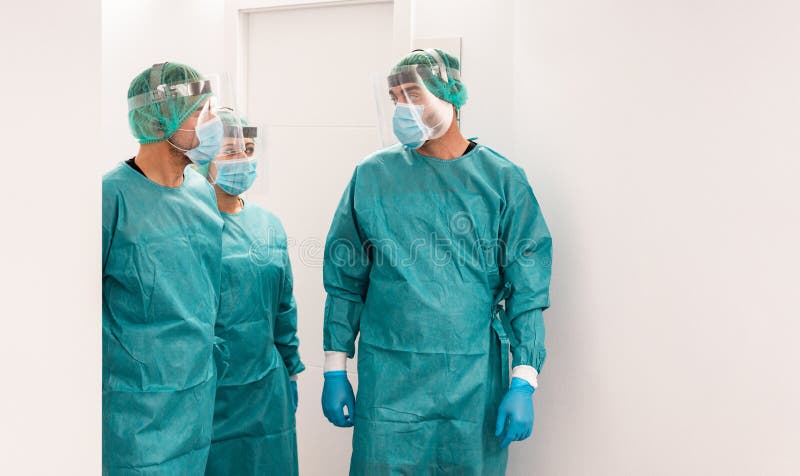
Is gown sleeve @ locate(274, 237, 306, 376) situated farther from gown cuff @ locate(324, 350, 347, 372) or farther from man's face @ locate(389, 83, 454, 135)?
man's face @ locate(389, 83, 454, 135)

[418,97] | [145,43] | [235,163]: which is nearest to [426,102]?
[418,97]

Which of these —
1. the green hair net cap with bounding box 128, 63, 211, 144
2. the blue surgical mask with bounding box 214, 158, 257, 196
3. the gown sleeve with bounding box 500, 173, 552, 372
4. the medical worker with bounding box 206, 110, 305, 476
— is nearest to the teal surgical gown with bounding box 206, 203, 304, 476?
the medical worker with bounding box 206, 110, 305, 476

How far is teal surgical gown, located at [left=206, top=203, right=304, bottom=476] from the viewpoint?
2125 millimetres

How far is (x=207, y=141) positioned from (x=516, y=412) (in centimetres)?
97

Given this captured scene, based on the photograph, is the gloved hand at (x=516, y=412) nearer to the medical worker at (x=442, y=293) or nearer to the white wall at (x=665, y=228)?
the medical worker at (x=442, y=293)

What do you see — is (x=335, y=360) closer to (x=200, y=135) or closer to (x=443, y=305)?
(x=443, y=305)

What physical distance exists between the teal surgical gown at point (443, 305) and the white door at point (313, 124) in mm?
876

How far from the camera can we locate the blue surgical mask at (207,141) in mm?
1737

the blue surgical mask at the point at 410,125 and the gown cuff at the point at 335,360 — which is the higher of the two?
the blue surgical mask at the point at 410,125

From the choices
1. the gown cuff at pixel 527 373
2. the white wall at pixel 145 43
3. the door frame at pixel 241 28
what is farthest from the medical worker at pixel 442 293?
the white wall at pixel 145 43

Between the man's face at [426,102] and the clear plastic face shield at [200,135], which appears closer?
the clear plastic face shield at [200,135]

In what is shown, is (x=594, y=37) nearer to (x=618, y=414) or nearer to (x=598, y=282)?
(x=598, y=282)

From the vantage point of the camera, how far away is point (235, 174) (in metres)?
2.06

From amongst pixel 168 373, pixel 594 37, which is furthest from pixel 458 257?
pixel 168 373
